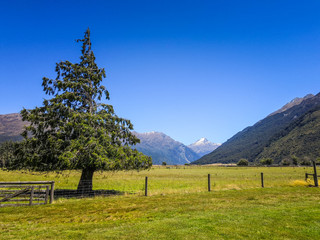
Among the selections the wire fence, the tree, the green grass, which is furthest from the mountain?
the tree

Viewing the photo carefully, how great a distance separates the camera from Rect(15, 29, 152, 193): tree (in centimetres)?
1727

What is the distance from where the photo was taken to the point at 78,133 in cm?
1958

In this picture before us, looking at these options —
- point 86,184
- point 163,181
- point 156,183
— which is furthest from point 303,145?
point 86,184

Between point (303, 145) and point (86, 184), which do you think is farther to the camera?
point (303, 145)

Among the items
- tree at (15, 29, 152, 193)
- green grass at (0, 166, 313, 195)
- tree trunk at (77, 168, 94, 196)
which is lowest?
green grass at (0, 166, 313, 195)

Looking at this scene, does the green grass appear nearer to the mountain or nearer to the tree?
the tree

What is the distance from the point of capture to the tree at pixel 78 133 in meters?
17.3

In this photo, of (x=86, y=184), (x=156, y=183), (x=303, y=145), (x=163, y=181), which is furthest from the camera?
(x=303, y=145)

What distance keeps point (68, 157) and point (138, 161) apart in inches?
263

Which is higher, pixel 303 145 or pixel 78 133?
pixel 303 145

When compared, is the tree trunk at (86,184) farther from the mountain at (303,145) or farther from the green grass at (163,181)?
the mountain at (303,145)

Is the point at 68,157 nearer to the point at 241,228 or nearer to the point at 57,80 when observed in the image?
the point at 57,80

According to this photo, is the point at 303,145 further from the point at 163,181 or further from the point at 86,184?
the point at 86,184

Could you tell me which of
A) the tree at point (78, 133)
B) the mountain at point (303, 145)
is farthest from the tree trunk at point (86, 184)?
the mountain at point (303, 145)
